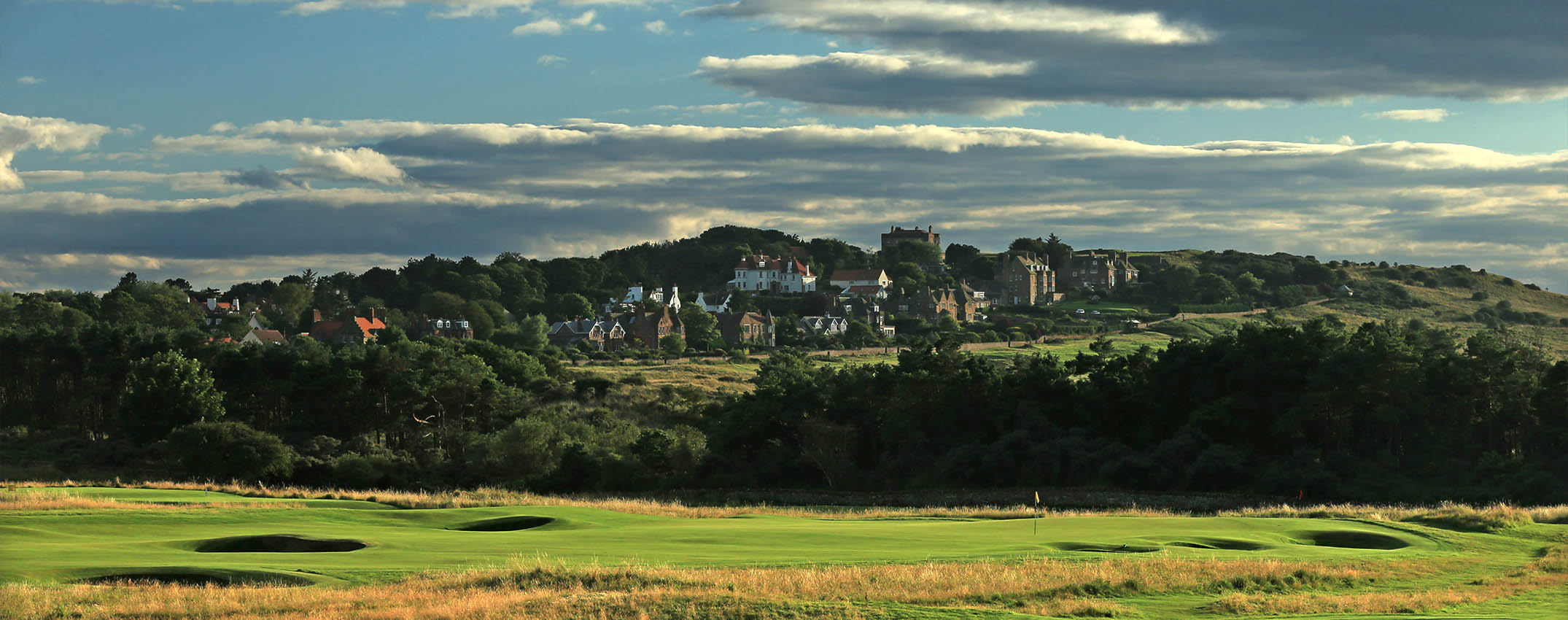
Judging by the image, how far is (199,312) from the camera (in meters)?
127

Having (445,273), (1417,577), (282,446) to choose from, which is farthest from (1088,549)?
(445,273)

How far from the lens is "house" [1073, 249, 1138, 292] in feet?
565

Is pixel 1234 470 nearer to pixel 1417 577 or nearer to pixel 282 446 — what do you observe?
pixel 1417 577

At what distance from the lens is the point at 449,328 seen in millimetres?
126312

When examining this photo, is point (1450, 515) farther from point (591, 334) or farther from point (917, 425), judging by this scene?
point (591, 334)

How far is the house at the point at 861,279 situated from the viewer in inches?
6353

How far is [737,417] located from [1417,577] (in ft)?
113

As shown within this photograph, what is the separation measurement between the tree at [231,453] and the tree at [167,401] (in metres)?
5.91

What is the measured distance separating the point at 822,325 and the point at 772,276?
36.6 metres

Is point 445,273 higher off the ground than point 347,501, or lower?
higher

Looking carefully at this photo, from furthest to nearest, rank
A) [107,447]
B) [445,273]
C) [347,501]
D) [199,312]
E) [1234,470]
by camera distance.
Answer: [445,273], [199,312], [107,447], [1234,470], [347,501]

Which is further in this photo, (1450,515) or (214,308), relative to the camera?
(214,308)

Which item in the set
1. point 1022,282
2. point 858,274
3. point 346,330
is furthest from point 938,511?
point 1022,282

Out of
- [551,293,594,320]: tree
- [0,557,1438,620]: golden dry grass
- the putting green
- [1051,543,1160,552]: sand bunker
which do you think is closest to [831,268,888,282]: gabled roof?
[551,293,594,320]: tree
